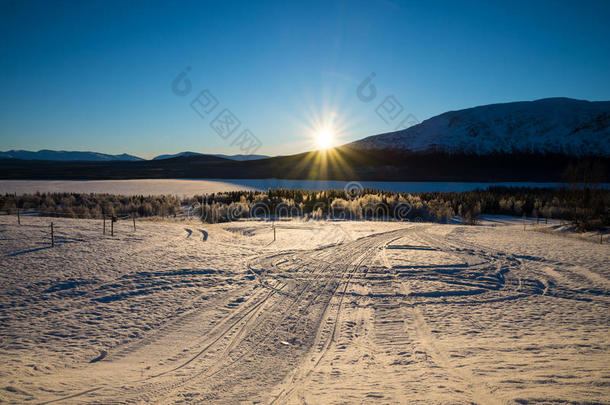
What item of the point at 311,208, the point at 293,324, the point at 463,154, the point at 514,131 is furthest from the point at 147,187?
the point at 514,131

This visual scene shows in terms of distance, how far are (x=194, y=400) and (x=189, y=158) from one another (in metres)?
131

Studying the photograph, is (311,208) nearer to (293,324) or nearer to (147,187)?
(293,324)

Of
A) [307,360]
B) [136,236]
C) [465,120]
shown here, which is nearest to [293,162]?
[465,120]

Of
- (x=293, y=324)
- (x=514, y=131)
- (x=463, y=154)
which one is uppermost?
(x=514, y=131)

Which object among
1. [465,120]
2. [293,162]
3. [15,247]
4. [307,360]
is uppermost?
[465,120]

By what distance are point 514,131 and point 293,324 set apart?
3743 inches

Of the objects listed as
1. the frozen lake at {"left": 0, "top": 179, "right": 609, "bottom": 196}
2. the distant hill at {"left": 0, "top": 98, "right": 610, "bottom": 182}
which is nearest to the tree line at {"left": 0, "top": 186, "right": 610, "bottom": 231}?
the frozen lake at {"left": 0, "top": 179, "right": 609, "bottom": 196}

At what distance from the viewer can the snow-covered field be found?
327 centimetres

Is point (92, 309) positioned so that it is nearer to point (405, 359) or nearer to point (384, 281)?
point (405, 359)

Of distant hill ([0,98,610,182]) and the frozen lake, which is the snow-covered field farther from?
distant hill ([0,98,610,182])

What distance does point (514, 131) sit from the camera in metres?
81.1

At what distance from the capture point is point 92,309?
17.1ft

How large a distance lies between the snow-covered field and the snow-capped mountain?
76546 millimetres

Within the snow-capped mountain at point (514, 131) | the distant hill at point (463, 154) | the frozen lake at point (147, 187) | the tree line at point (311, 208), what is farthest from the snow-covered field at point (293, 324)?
the snow-capped mountain at point (514, 131)
